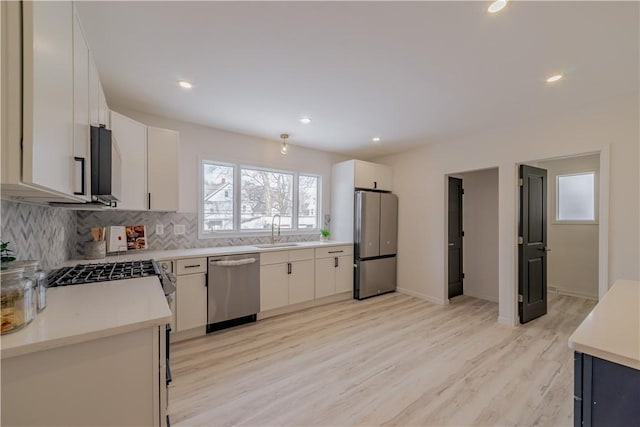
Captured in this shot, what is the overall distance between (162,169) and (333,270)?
2.60 m

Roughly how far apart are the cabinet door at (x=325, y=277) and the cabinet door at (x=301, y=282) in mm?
90

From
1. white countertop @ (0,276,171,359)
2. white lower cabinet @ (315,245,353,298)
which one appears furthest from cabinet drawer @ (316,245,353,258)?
white countertop @ (0,276,171,359)

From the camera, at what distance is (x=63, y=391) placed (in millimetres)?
963

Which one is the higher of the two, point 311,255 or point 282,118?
point 282,118

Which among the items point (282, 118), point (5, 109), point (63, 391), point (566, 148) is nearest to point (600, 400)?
point (63, 391)

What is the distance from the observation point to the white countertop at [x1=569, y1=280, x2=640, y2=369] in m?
0.93

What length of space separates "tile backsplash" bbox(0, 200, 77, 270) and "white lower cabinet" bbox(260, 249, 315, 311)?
6.07 ft

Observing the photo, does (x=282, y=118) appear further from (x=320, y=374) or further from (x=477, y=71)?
(x=320, y=374)

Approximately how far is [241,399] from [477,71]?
3062 millimetres

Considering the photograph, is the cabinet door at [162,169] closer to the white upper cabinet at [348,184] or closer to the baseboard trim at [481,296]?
the white upper cabinet at [348,184]

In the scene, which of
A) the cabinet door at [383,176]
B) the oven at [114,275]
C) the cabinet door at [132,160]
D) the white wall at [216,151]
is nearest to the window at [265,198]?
the white wall at [216,151]

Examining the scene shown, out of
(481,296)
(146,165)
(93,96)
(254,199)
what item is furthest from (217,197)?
(481,296)

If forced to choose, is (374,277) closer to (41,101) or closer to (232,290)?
(232,290)

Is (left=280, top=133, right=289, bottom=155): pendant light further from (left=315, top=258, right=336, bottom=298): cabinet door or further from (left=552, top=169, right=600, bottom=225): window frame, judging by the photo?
(left=552, top=169, right=600, bottom=225): window frame
